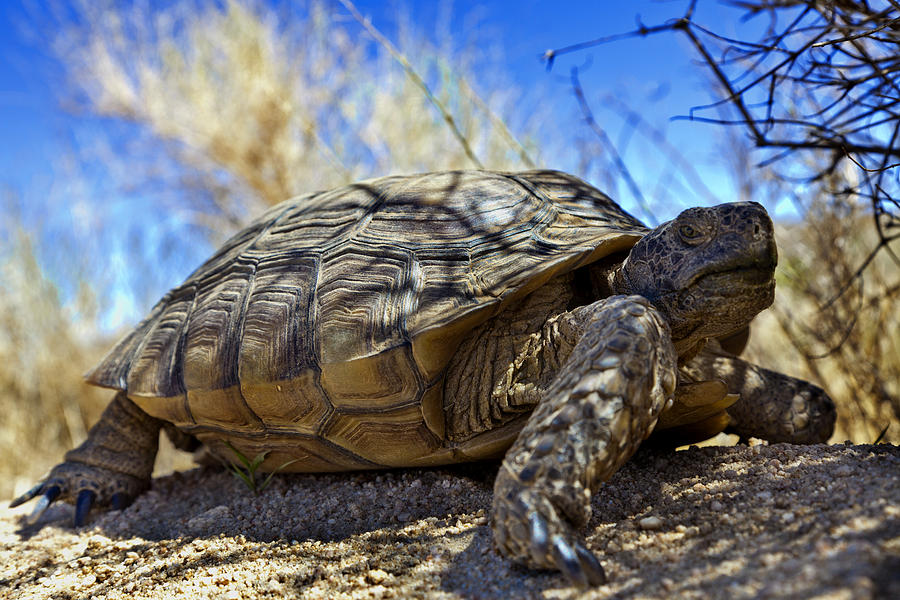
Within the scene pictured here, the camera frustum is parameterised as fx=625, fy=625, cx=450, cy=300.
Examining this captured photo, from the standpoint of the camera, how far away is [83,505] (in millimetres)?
3076

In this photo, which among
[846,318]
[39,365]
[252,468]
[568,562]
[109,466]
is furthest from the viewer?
[39,365]

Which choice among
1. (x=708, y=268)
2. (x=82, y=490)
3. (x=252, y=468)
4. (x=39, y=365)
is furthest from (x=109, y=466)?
(x=39, y=365)

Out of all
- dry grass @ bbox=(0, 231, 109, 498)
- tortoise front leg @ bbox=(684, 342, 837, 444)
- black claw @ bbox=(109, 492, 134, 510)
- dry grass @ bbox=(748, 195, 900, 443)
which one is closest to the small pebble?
tortoise front leg @ bbox=(684, 342, 837, 444)

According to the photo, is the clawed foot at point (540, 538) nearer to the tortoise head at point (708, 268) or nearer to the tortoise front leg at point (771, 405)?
the tortoise head at point (708, 268)

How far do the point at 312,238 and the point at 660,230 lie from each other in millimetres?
1460

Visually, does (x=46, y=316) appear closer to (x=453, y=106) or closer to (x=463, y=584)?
(x=453, y=106)

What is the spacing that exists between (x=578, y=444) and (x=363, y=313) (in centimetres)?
105

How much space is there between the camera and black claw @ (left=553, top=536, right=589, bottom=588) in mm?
1443

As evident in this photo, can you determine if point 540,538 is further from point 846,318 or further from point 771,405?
point 846,318

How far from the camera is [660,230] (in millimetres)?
2195

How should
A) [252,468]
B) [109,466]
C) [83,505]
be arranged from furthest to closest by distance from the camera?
[109,466], [83,505], [252,468]

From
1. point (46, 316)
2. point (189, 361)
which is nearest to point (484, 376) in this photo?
point (189, 361)

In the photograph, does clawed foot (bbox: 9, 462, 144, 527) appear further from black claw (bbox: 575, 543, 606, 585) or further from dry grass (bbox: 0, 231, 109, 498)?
dry grass (bbox: 0, 231, 109, 498)

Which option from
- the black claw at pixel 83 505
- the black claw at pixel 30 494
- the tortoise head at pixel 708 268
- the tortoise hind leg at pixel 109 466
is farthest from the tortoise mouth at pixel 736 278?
the black claw at pixel 30 494
